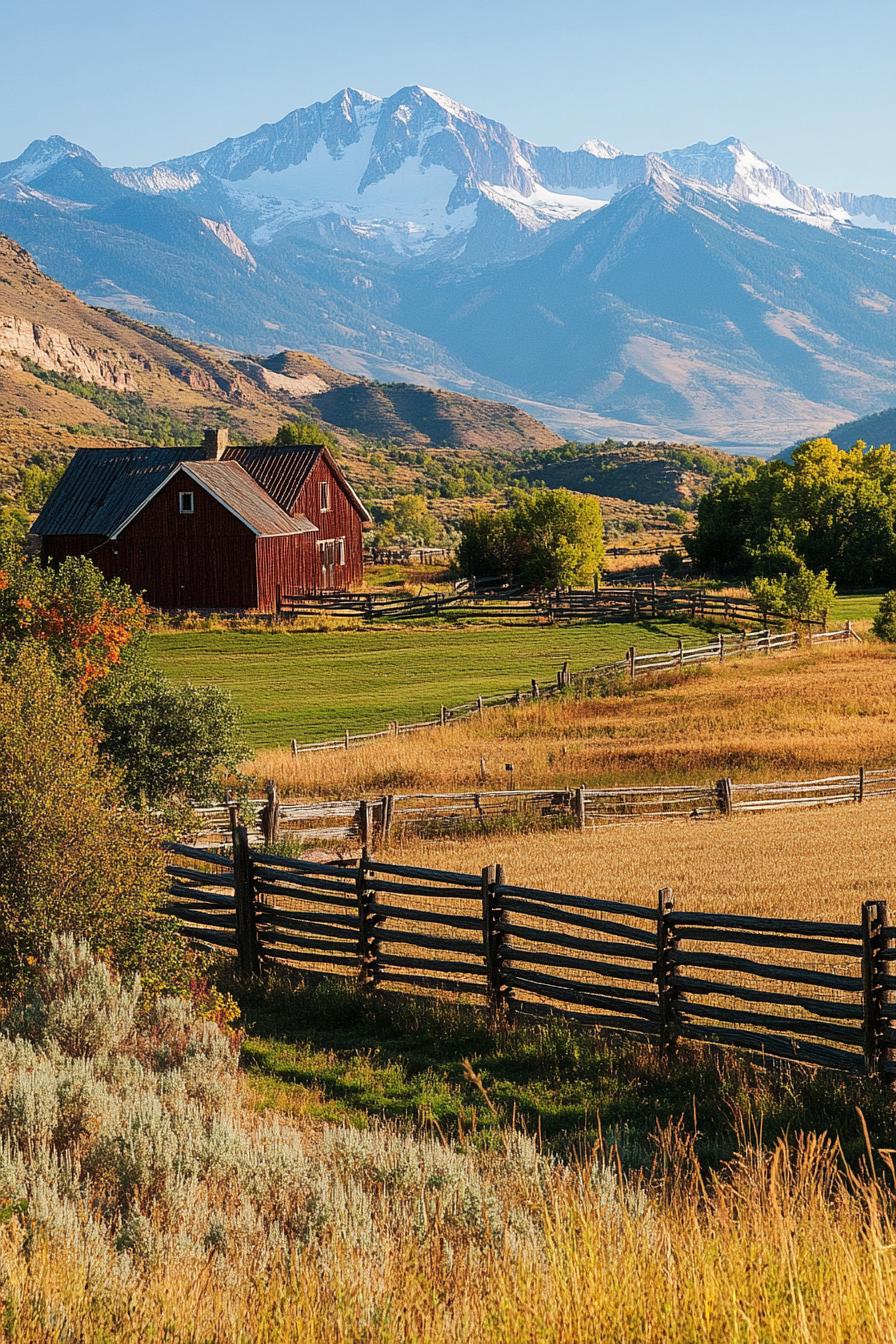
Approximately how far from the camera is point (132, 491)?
64125 mm

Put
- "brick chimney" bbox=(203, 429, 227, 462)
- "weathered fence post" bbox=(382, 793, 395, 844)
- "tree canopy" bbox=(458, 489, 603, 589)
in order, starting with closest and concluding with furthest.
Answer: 1. "weathered fence post" bbox=(382, 793, 395, 844)
2. "brick chimney" bbox=(203, 429, 227, 462)
3. "tree canopy" bbox=(458, 489, 603, 589)

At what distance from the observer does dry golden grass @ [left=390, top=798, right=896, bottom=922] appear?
18.5 m

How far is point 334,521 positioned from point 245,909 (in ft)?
190

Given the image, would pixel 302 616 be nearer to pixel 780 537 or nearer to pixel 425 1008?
pixel 780 537

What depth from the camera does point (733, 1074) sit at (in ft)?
35.3

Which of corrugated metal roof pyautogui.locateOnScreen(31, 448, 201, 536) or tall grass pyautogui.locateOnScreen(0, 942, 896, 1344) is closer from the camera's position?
tall grass pyautogui.locateOnScreen(0, 942, 896, 1344)

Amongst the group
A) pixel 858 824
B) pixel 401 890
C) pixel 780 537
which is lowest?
pixel 858 824

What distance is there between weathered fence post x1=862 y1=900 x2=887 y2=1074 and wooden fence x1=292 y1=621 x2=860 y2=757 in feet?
79.5

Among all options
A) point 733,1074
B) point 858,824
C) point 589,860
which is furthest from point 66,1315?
point 858,824

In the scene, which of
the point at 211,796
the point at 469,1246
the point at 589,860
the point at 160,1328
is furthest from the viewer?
the point at 211,796

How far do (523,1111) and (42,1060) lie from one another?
3.54 m

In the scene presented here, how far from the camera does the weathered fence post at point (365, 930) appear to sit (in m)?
14.1

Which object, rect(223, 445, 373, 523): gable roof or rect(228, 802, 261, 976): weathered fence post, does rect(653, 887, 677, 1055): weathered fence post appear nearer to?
rect(228, 802, 261, 976): weathered fence post

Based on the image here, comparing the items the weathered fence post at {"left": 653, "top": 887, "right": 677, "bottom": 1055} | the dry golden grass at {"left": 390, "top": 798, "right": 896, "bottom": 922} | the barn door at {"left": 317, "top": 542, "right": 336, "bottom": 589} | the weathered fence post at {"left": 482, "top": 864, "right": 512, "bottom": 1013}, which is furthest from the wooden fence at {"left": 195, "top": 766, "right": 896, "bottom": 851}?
the barn door at {"left": 317, "top": 542, "right": 336, "bottom": 589}
